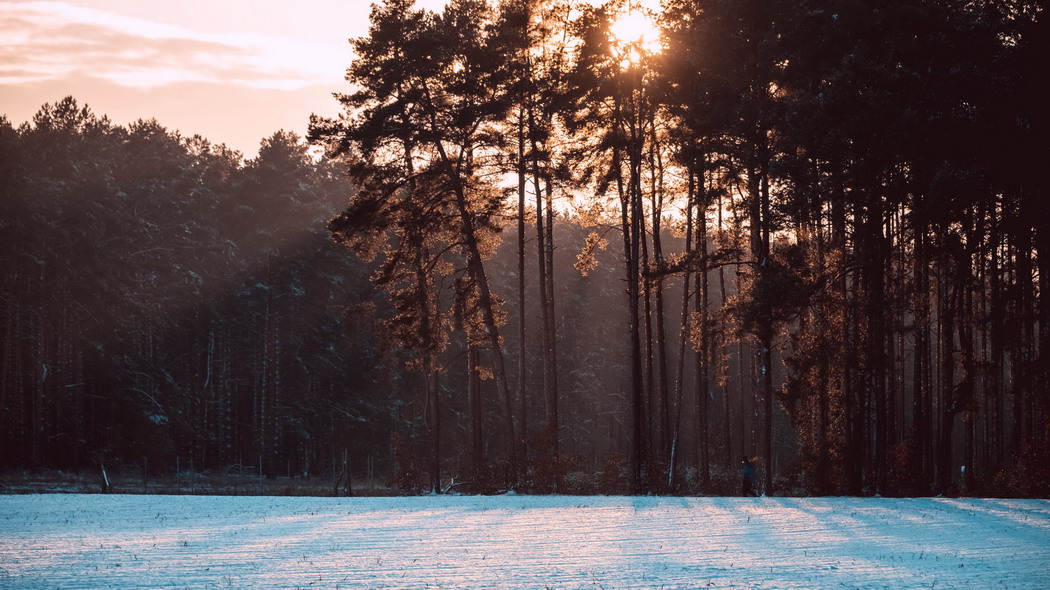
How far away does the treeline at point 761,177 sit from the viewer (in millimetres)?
27047

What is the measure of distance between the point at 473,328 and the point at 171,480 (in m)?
17.0

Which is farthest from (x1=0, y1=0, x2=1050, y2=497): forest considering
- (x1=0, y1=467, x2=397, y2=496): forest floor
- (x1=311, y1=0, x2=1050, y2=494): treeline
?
(x1=0, y1=467, x2=397, y2=496): forest floor

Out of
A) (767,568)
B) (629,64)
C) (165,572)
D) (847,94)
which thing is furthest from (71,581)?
(629,64)

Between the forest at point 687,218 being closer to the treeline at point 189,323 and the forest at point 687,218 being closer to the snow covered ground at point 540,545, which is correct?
the treeline at point 189,323

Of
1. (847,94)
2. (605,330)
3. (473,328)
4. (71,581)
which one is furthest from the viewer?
(605,330)

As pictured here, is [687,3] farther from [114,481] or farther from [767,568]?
[114,481]

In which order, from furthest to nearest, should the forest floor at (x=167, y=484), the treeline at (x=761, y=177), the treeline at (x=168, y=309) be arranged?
the treeline at (x=168, y=309), the forest floor at (x=167, y=484), the treeline at (x=761, y=177)

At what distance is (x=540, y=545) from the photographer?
1675cm

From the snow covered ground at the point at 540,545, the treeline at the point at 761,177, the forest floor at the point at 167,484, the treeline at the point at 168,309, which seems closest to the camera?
the snow covered ground at the point at 540,545

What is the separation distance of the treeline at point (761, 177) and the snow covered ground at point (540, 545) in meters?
4.96

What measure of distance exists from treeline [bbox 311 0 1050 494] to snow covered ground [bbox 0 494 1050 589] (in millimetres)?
4960

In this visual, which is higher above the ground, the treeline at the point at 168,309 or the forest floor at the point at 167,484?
the treeline at the point at 168,309

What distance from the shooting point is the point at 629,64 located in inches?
1252

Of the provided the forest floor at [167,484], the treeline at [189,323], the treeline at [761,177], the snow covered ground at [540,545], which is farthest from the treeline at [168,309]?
the snow covered ground at [540,545]
